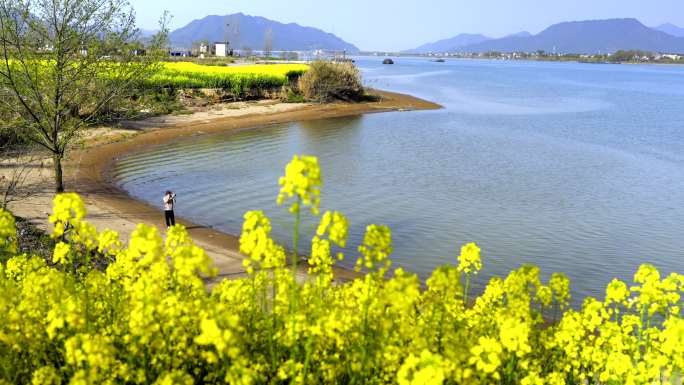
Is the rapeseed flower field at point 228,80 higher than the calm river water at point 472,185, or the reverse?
the rapeseed flower field at point 228,80

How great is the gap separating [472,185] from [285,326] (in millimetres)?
23958

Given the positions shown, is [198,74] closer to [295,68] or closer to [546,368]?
[295,68]

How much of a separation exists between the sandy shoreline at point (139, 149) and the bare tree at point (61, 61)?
2.39 metres

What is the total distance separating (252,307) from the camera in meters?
7.16

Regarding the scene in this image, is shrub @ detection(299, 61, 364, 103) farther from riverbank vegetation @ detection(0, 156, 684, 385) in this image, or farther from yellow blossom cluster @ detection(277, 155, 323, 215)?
yellow blossom cluster @ detection(277, 155, 323, 215)

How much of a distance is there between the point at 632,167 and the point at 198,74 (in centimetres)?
3886

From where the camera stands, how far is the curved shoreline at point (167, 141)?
19344mm

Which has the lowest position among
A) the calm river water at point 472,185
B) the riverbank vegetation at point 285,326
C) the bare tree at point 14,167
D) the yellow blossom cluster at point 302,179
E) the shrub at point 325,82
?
the calm river water at point 472,185

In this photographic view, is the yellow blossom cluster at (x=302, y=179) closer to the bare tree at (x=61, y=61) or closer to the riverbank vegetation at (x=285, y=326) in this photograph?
the riverbank vegetation at (x=285, y=326)

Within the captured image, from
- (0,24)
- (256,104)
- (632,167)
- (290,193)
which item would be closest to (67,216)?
(290,193)

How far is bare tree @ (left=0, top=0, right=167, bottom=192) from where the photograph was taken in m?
17.9

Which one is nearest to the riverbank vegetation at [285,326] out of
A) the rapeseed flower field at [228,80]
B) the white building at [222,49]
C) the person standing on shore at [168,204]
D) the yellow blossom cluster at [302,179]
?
the yellow blossom cluster at [302,179]

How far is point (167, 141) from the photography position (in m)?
38.4

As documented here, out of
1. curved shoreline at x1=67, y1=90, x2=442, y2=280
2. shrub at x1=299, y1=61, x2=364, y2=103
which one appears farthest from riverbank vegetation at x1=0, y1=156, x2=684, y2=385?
shrub at x1=299, y1=61, x2=364, y2=103
